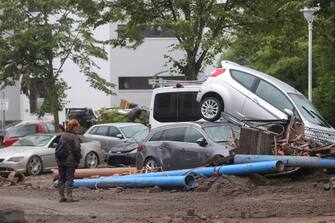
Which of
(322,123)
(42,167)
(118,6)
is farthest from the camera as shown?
(118,6)

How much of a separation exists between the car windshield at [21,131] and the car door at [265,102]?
14830mm

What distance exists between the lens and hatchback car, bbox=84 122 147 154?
82.3ft

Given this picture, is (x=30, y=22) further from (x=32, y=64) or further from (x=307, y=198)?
(x=307, y=198)

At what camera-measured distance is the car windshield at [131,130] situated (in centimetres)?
2495

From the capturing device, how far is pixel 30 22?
2927 cm

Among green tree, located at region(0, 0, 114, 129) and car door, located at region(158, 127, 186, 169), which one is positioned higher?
green tree, located at region(0, 0, 114, 129)

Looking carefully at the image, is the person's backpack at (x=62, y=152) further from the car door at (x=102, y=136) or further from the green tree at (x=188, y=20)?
the car door at (x=102, y=136)

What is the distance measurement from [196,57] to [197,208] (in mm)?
12578

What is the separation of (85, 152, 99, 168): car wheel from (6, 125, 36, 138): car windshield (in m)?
6.87

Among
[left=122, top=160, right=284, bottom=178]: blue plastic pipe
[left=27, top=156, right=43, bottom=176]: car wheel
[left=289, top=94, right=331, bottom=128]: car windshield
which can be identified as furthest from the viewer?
[left=27, top=156, right=43, bottom=176]: car wheel

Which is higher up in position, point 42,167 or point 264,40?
point 264,40

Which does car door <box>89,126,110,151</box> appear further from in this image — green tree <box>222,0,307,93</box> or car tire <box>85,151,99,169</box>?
green tree <box>222,0,307,93</box>

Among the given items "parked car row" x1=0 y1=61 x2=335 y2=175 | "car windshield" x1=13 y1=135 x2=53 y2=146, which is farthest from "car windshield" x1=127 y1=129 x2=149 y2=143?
"parked car row" x1=0 y1=61 x2=335 y2=175

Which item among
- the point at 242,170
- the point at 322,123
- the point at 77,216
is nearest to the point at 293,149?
the point at 242,170
